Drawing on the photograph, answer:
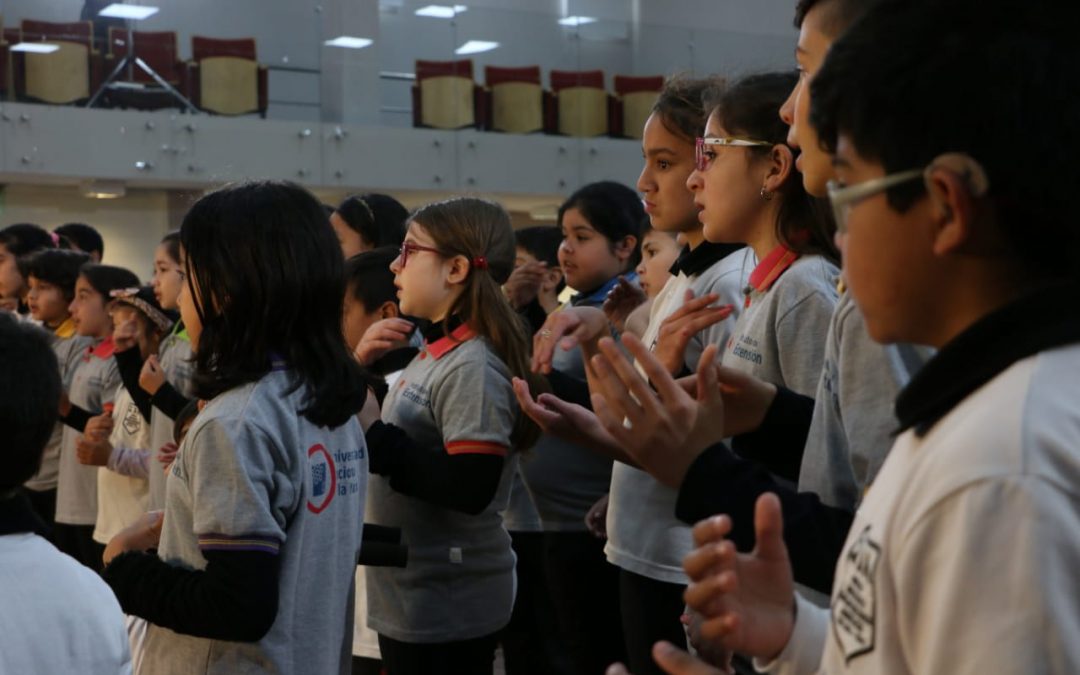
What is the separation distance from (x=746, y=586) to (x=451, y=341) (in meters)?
1.90

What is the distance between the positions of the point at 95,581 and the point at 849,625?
110cm

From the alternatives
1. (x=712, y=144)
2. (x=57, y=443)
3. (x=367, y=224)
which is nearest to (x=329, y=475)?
(x=712, y=144)

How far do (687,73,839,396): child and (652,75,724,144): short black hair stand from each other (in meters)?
0.29

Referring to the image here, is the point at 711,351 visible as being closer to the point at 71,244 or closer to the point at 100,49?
the point at 71,244

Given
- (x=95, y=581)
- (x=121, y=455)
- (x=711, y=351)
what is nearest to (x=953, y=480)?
(x=711, y=351)

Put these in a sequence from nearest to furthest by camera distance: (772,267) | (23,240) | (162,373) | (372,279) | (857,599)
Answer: (857,599) → (772,267) → (372,279) → (162,373) → (23,240)

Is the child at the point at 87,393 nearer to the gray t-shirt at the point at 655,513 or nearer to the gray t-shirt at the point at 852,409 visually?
the gray t-shirt at the point at 655,513

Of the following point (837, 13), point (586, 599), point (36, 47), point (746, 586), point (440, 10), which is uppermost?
point (440, 10)

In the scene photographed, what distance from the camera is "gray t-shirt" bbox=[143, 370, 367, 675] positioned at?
191 cm

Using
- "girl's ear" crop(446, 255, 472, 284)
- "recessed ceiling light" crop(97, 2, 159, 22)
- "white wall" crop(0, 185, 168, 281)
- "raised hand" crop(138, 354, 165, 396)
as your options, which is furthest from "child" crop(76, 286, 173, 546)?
"white wall" crop(0, 185, 168, 281)

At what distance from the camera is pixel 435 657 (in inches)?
109

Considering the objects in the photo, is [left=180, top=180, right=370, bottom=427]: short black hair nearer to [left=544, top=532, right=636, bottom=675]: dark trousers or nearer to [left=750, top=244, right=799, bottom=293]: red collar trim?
[left=750, top=244, right=799, bottom=293]: red collar trim

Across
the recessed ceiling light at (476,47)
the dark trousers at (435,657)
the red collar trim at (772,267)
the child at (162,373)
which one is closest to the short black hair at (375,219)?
the child at (162,373)

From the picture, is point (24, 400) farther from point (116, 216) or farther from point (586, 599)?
point (116, 216)
